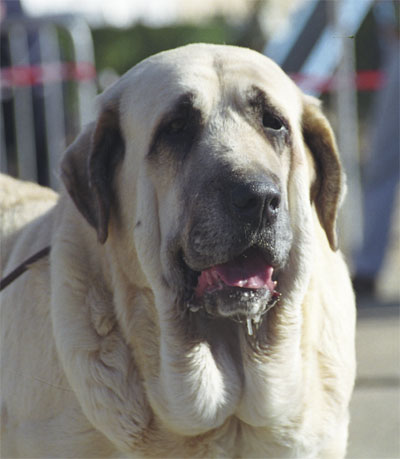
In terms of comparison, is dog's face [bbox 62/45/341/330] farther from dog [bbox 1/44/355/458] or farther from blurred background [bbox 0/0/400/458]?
blurred background [bbox 0/0/400/458]

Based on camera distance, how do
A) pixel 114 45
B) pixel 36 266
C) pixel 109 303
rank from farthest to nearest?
pixel 114 45 → pixel 36 266 → pixel 109 303

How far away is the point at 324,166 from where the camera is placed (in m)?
3.10

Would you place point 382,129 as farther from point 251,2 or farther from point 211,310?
point 251,2

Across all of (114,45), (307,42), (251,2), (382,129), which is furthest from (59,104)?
(251,2)

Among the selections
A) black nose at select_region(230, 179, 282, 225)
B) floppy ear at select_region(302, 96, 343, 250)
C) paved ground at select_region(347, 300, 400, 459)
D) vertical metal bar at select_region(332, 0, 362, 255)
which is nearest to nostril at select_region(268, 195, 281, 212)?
black nose at select_region(230, 179, 282, 225)

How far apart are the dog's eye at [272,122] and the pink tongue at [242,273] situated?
0.46m

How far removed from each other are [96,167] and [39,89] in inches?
245

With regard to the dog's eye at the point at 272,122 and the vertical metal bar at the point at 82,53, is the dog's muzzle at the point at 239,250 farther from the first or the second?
the vertical metal bar at the point at 82,53

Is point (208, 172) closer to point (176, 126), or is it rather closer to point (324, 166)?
point (176, 126)

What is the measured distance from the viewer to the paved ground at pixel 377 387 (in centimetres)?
391

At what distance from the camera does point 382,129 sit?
6.66 meters

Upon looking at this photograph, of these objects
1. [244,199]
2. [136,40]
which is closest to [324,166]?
[244,199]

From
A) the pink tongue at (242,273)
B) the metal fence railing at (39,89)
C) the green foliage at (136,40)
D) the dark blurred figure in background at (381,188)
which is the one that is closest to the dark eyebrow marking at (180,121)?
the pink tongue at (242,273)

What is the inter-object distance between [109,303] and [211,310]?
0.41 metres
